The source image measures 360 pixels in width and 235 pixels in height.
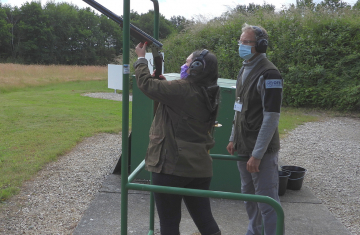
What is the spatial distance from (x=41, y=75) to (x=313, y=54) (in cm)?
1807

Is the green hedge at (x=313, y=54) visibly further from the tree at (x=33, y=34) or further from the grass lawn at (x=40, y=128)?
the tree at (x=33, y=34)

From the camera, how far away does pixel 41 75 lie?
2338 cm

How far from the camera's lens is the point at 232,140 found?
2.70 meters

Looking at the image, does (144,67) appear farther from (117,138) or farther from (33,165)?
(117,138)

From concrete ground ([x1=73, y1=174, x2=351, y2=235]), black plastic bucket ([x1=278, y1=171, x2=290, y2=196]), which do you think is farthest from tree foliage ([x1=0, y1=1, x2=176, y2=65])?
concrete ground ([x1=73, y1=174, x2=351, y2=235])

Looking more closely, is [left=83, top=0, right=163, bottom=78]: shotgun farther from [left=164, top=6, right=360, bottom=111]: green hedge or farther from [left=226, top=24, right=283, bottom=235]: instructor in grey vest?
[left=164, top=6, right=360, bottom=111]: green hedge

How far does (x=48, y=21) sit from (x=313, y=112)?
53.6m

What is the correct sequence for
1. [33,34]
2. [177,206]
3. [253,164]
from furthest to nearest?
[33,34], [253,164], [177,206]

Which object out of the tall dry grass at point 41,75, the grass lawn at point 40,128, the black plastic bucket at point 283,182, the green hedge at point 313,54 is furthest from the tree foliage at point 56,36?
the black plastic bucket at point 283,182

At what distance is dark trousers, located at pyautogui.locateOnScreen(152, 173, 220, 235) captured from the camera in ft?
6.57

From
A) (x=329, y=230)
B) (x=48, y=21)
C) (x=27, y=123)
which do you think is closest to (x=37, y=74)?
(x=27, y=123)

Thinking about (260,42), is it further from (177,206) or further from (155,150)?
(177,206)

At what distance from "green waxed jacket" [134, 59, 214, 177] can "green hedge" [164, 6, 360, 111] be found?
10730 mm

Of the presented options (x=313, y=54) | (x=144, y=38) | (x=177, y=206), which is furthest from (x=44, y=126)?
(x=313, y=54)
